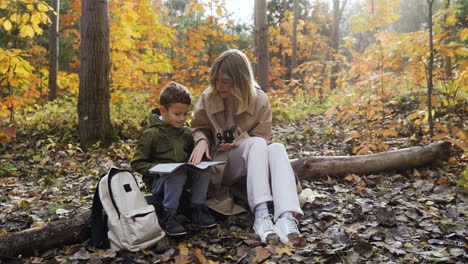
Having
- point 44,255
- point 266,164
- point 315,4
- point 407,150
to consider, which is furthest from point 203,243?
point 315,4

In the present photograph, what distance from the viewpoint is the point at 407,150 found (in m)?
4.05

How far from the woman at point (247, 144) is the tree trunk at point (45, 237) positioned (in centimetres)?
100

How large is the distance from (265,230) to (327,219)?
2.15ft

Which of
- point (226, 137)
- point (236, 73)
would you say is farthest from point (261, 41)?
point (226, 137)

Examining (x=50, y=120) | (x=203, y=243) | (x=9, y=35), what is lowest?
(x=203, y=243)

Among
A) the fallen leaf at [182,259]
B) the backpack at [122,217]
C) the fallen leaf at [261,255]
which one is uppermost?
the backpack at [122,217]

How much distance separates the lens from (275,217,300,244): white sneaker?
251 centimetres

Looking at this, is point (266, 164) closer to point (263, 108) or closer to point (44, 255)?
point (263, 108)

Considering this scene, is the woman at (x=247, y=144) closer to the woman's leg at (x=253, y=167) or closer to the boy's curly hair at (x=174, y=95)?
the woman's leg at (x=253, y=167)

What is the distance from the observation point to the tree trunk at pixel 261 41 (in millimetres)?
7380

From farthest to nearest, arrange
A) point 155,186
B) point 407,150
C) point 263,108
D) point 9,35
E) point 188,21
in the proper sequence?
1. point 188,21
2. point 9,35
3. point 407,150
4. point 263,108
5. point 155,186

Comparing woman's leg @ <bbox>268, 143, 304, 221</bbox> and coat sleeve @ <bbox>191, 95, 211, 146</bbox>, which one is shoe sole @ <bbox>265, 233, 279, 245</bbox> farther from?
coat sleeve @ <bbox>191, 95, 211, 146</bbox>

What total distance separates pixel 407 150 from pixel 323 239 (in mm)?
2125

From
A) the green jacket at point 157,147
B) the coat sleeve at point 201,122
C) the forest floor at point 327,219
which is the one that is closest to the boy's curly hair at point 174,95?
the green jacket at point 157,147
